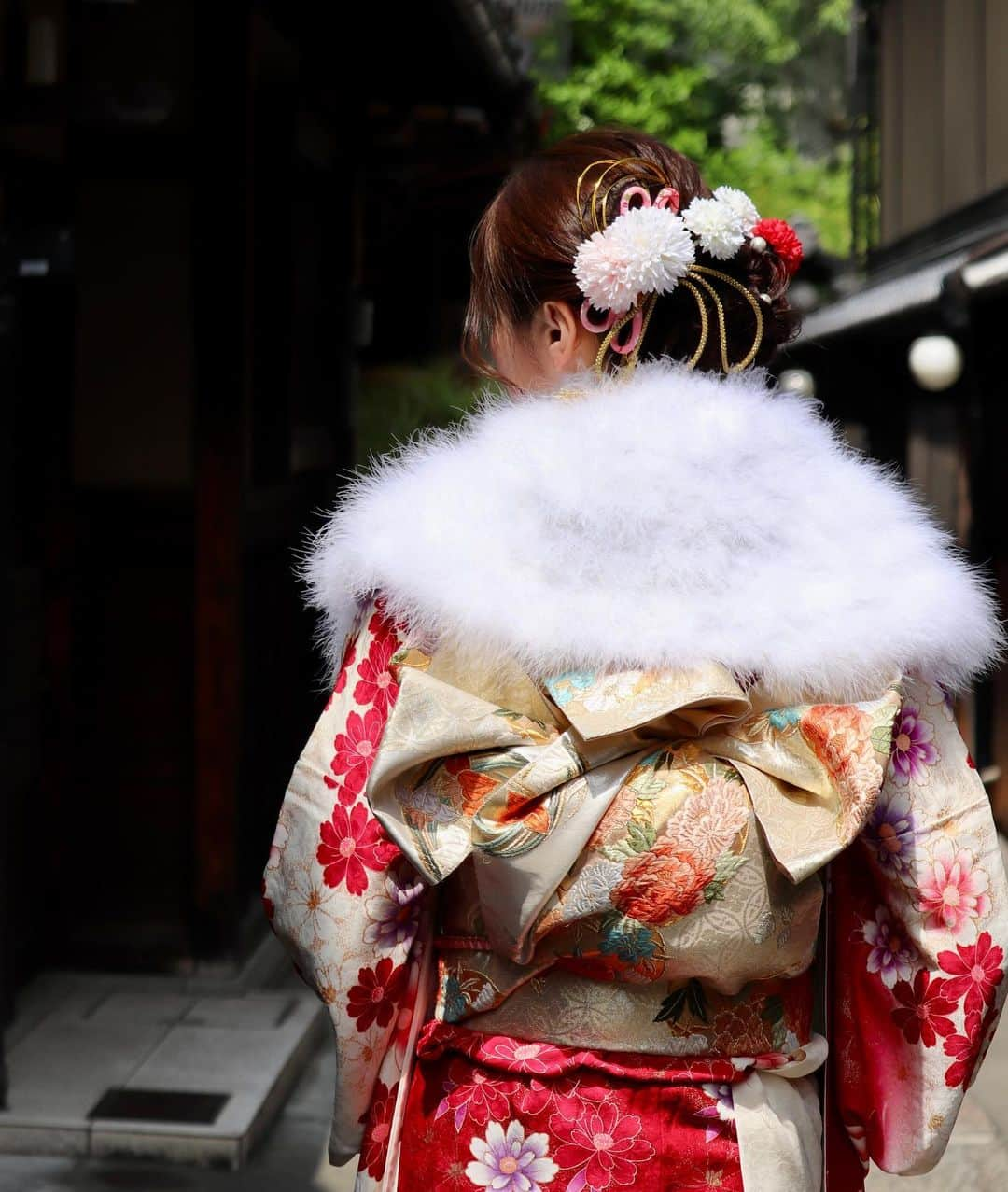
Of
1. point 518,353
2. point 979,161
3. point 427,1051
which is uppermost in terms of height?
point 979,161

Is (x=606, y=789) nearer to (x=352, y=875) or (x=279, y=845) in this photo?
(x=352, y=875)

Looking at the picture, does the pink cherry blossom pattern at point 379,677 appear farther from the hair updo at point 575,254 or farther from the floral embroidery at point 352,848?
the hair updo at point 575,254

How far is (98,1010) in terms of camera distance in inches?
211

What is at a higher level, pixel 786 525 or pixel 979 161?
pixel 979 161

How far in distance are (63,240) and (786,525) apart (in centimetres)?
364

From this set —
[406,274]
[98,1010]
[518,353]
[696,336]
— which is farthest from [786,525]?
[406,274]

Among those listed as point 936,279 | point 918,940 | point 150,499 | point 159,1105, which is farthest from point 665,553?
point 936,279

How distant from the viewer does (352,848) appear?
6.07 ft

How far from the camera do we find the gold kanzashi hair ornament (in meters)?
1.79

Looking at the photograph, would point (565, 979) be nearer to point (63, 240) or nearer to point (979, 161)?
point (63, 240)

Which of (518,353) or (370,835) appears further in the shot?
(518,353)

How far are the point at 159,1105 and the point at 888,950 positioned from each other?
124 inches

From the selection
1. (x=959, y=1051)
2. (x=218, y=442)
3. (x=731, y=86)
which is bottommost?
(x=959, y=1051)

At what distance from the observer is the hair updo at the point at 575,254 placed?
1.89m
